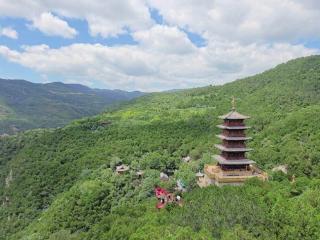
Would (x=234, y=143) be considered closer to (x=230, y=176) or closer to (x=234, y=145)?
(x=234, y=145)

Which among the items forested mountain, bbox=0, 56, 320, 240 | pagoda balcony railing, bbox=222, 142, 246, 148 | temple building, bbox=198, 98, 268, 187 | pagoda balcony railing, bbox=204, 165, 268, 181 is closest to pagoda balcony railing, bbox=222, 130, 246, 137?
temple building, bbox=198, 98, 268, 187

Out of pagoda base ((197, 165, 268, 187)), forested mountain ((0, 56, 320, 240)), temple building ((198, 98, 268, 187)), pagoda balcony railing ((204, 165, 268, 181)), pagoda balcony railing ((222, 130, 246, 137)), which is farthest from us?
pagoda balcony railing ((222, 130, 246, 137))

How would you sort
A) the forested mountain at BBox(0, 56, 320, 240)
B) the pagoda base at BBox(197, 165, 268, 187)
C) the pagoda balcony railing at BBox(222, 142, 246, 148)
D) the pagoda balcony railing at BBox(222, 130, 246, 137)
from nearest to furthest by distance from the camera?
the forested mountain at BBox(0, 56, 320, 240)
the pagoda base at BBox(197, 165, 268, 187)
the pagoda balcony railing at BBox(222, 142, 246, 148)
the pagoda balcony railing at BBox(222, 130, 246, 137)

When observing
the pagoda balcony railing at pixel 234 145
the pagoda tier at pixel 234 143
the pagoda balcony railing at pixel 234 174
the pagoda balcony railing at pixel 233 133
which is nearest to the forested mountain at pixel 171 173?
the pagoda balcony railing at pixel 234 174

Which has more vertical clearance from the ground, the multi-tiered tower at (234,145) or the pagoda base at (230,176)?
the multi-tiered tower at (234,145)

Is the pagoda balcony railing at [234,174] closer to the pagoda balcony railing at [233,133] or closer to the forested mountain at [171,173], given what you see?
the forested mountain at [171,173]

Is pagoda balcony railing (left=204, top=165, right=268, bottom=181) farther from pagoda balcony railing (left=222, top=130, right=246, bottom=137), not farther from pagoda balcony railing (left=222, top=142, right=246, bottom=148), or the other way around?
pagoda balcony railing (left=222, top=130, right=246, bottom=137)

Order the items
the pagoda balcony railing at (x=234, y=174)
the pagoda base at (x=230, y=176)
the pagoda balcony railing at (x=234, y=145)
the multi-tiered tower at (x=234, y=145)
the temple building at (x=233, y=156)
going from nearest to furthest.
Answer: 1. the pagoda base at (x=230, y=176)
2. the pagoda balcony railing at (x=234, y=174)
3. the temple building at (x=233, y=156)
4. the multi-tiered tower at (x=234, y=145)
5. the pagoda balcony railing at (x=234, y=145)

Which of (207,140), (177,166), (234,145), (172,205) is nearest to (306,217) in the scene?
(172,205)

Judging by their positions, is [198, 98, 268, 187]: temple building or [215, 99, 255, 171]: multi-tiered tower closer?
[198, 98, 268, 187]: temple building
